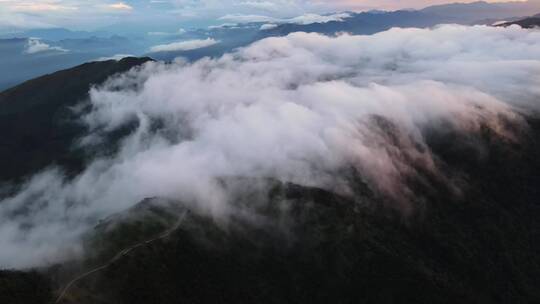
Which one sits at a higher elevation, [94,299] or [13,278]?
[13,278]

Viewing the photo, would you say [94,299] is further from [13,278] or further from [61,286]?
[13,278]

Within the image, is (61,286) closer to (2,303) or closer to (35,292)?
(35,292)

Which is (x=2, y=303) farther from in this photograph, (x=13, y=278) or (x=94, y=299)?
(x=94, y=299)

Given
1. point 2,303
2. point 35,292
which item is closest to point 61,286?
point 35,292

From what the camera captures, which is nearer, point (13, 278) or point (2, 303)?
point (2, 303)

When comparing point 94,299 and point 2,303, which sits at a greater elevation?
point 2,303

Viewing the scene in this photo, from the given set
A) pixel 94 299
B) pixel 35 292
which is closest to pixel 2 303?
pixel 35 292

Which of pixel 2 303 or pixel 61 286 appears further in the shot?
pixel 61 286
